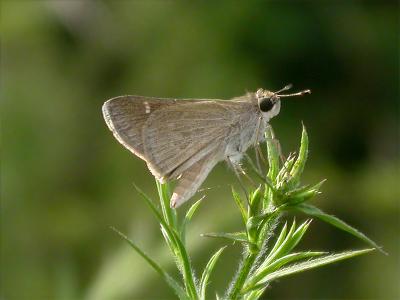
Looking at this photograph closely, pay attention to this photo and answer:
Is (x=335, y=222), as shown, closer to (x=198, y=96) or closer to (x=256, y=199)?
(x=256, y=199)

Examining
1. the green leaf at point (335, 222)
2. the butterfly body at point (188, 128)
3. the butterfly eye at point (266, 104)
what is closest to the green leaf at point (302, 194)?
the green leaf at point (335, 222)

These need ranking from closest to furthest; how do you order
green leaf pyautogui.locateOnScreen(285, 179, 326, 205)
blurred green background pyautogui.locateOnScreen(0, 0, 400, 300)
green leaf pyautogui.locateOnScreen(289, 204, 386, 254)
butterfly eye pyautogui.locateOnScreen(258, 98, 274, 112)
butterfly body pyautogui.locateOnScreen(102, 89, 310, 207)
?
green leaf pyautogui.locateOnScreen(289, 204, 386, 254), green leaf pyautogui.locateOnScreen(285, 179, 326, 205), butterfly body pyautogui.locateOnScreen(102, 89, 310, 207), butterfly eye pyautogui.locateOnScreen(258, 98, 274, 112), blurred green background pyautogui.locateOnScreen(0, 0, 400, 300)

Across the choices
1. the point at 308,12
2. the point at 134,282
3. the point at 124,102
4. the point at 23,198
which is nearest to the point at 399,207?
the point at 308,12

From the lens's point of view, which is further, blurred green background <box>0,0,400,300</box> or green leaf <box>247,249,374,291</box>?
blurred green background <box>0,0,400,300</box>

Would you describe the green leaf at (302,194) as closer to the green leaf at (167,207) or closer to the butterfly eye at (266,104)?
the green leaf at (167,207)

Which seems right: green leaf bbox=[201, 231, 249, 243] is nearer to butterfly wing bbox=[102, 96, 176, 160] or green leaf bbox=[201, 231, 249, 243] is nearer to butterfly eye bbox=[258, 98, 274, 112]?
butterfly wing bbox=[102, 96, 176, 160]

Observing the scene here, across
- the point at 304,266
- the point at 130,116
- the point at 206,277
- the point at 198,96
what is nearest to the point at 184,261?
the point at 206,277

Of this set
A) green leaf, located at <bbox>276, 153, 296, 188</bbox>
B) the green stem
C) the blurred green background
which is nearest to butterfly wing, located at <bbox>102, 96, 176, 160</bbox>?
green leaf, located at <bbox>276, 153, 296, 188</bbox>

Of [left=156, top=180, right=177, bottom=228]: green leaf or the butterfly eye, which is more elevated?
the butterfly eye
